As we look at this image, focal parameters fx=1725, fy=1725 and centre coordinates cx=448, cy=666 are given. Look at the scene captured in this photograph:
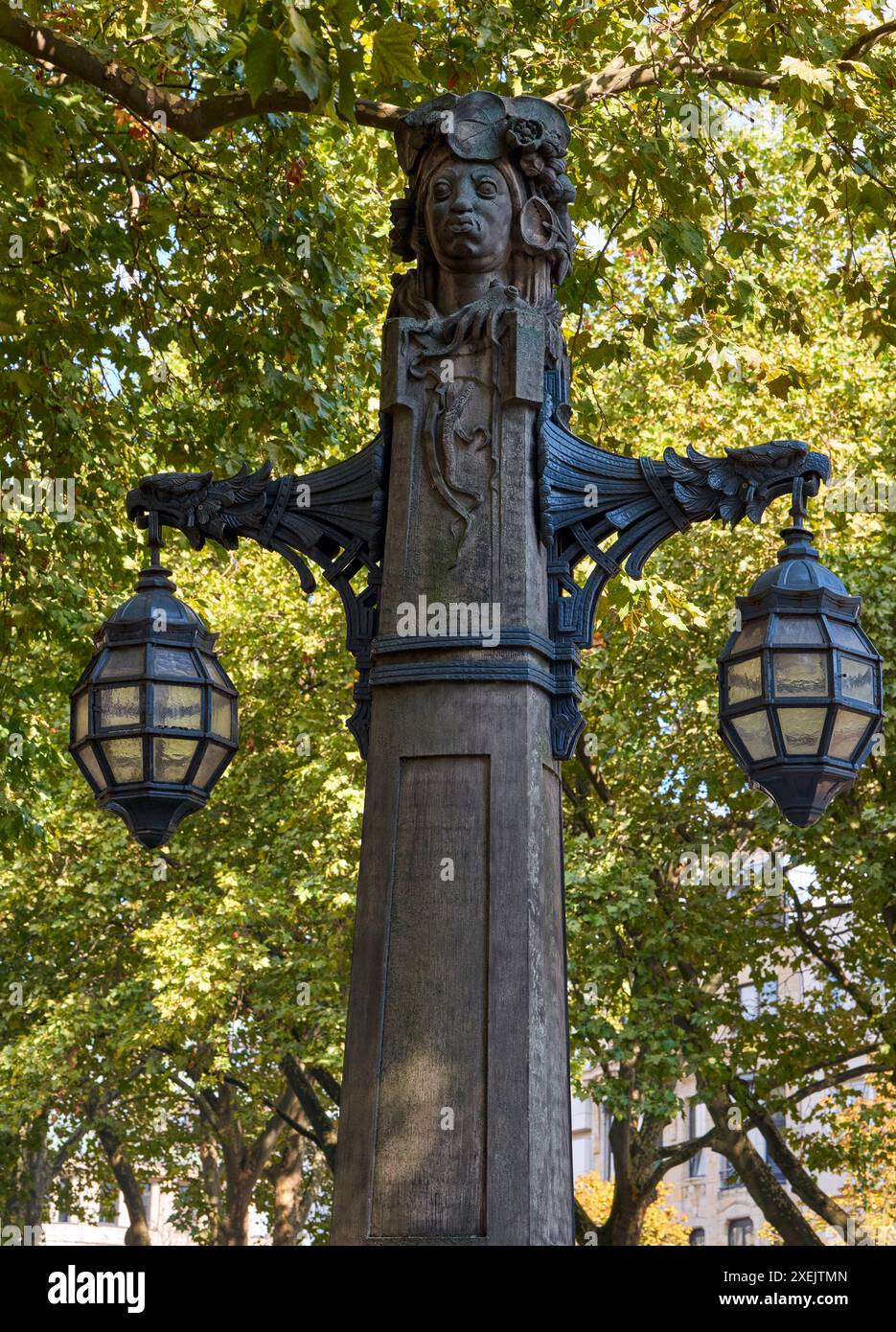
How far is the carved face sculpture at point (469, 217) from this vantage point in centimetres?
448

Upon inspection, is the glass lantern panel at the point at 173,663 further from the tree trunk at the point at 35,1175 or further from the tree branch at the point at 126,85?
the tree trunk at the point at 35,1175

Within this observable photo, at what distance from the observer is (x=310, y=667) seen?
23.9 meters

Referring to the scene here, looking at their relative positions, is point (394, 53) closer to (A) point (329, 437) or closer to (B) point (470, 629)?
(B) point (470, 629)

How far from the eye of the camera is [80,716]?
4.78 metres

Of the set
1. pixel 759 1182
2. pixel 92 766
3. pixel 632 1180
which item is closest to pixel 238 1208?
pixel 632 1180

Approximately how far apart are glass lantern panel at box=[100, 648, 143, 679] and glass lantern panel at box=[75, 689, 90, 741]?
9 cm

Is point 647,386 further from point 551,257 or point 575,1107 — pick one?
point 575,1107

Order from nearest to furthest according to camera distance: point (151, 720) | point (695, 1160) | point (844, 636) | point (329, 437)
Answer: point (844, 636) → point (151, 720) → point (329, 437) → point (695, 1160)

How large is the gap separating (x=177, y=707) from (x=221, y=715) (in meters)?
0.17

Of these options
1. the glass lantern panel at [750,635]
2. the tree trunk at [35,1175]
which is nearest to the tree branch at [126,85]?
the glass lantern panel at [750,635]

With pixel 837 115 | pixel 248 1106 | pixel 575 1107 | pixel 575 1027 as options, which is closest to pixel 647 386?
pixel 575 1027

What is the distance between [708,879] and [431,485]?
50.6 ft

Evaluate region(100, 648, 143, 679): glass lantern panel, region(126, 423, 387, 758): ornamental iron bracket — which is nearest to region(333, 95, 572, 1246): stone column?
region(126, 423, 387, 758): ornamental iron bracket

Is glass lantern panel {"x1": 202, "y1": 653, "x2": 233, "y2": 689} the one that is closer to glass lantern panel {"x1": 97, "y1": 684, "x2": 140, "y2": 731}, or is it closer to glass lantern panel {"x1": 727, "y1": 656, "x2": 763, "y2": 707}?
glass lantern panel {"x1": 97, "y1": 684, "x2": 140, "y2": 731}
